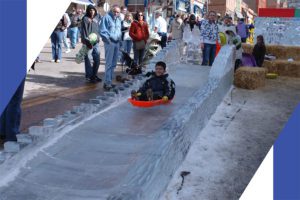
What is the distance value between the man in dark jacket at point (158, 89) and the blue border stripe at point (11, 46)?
361cm

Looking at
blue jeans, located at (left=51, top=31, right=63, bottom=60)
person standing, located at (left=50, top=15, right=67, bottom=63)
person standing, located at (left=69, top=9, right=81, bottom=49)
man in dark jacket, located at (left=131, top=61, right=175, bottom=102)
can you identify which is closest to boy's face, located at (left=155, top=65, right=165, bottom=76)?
man in dark jacket, located at (left=131, top=61, right=175, bottom=102)

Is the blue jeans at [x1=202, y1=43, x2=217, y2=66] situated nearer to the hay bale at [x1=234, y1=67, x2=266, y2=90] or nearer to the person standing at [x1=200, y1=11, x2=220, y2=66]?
the person standing at [x1=200, y1=11, x2=220, y2=66]

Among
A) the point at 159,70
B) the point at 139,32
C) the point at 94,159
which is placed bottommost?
the point at 94,159

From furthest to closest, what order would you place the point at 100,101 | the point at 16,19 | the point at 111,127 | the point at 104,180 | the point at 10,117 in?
the point at 100,101, the point at 111,127, the point at 10,117, the point at 104,180, the point at 16,19

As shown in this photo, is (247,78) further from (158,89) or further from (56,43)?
(56,43)

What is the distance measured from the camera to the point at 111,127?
247 inches

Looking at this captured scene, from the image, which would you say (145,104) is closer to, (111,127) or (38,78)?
(111,127)

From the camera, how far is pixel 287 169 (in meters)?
2.89

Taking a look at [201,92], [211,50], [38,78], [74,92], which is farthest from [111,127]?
[211,50]

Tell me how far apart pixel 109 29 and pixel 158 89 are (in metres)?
2.75

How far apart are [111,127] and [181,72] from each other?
569 cm

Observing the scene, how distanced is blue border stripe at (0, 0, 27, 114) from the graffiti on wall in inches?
639

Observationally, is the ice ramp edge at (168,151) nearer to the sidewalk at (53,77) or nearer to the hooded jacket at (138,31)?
the sidewalk at (53,77)

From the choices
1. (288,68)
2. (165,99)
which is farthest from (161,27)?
(165,99)
